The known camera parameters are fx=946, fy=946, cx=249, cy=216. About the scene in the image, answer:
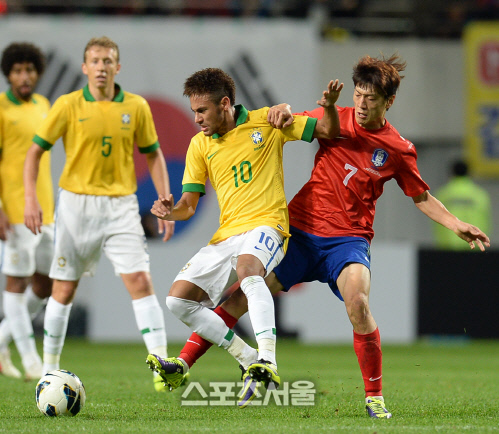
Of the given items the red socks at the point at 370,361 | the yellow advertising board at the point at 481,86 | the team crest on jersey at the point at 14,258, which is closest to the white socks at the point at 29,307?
the team crest on jersey at the point at 14,258

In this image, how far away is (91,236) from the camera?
6.60 meters

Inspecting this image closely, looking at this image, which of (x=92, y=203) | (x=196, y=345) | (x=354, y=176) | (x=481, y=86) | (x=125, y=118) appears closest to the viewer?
(x=354, y=176)

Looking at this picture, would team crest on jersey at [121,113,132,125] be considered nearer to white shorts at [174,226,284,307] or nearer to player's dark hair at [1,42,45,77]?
player's dark hair at [1,42,45,77]

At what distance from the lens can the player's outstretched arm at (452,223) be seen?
5.42 metres

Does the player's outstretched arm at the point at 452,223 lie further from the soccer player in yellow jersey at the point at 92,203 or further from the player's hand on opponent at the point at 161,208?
the soccer player in yellow jersey at the point at 92,203

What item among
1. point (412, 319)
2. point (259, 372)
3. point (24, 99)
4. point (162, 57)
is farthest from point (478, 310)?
point (259, 372)

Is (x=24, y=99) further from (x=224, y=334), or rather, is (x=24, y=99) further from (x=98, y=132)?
(x=224, y=334)

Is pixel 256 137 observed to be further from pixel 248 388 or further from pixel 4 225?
pixel 4 225

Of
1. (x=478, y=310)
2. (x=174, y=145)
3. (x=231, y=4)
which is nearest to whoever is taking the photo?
(x=478, y=310)

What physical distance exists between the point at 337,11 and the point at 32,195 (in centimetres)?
993

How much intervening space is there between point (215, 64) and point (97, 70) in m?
6.73

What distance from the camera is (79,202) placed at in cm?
658

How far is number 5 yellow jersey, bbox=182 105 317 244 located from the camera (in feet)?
18.1

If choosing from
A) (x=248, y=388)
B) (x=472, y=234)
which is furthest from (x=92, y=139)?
(x=472, y=234)
